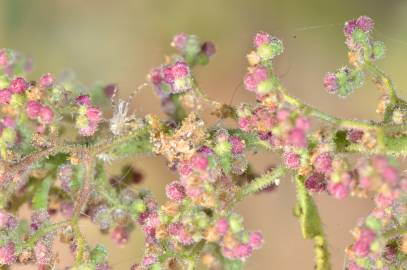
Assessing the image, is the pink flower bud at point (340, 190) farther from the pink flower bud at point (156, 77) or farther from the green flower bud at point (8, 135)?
the green flower bud at point (8, 135)

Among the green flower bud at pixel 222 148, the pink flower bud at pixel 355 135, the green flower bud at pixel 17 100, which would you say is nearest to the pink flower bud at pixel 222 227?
the green flower bud at pixel 222 148

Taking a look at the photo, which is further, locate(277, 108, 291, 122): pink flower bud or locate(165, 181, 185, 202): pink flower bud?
locate(165, 181, 185, 202): pink flower bud

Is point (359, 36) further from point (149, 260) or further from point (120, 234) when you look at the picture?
point (120, 234)

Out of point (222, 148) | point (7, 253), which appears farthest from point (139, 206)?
point (7, 253)

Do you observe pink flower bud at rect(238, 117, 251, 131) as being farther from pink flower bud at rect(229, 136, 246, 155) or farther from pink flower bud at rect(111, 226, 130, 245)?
pink flower bud at rect(111, 226, 130, 245)

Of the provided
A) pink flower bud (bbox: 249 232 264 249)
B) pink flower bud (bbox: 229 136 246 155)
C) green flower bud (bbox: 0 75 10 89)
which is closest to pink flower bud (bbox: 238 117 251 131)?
pink flower bud (bbox: 229 136 246 155)

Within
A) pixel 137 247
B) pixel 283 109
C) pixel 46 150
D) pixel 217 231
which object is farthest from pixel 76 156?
pixel 137 247
